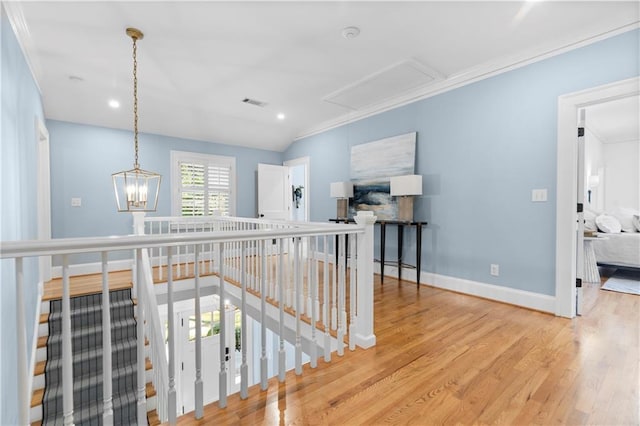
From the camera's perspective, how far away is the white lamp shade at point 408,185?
12.4 ft

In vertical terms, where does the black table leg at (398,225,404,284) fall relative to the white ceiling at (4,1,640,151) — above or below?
below

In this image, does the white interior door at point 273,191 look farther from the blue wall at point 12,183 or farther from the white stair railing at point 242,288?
the blue wall at point 12,183

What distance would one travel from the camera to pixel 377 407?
162cm

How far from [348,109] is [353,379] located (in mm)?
3967

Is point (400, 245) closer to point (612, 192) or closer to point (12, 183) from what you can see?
point (12, 183)

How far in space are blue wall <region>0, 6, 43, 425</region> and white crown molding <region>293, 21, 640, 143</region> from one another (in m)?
3.88

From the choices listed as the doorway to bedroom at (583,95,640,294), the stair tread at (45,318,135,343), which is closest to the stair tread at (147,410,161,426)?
the stair tread at (45,318,135,343)

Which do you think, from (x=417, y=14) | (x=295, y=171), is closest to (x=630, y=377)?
(x=417, y=14)

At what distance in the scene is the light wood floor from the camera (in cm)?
155

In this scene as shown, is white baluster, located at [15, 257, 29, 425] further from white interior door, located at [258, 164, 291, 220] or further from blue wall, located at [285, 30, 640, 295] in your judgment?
white interior door, located at [258, 164, 291, 220]

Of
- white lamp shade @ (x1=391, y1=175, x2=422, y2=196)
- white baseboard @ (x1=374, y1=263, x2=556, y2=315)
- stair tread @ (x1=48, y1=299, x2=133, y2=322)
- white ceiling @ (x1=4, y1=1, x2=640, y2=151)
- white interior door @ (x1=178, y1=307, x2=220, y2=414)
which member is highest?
white ceiling @ (x1=4, y1=1, x2=640, y2=151)

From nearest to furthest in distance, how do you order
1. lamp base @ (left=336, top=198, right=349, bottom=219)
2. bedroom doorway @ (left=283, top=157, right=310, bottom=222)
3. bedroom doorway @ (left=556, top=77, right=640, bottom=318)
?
bedroom doorway @ (left=556, top=77, right=640, bottom=318) → lamp base @ (left=336, top=198, right=349, bottom=219) → bedroom doorway @ (left=283, top=157, right=310, bottom=222)

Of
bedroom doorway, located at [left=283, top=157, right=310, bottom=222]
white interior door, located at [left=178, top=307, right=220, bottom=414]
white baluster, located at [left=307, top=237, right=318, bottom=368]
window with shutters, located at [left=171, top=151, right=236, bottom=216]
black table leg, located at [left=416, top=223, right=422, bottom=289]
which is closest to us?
white baluster, located at [left=307, top=237, right=318, bottom=368]

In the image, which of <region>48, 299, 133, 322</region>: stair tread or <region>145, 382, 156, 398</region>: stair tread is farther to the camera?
<region>48, 299, 133, 322</region>: stair tread
